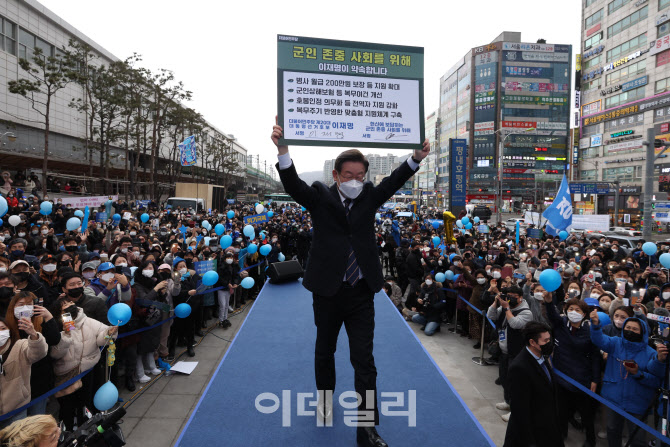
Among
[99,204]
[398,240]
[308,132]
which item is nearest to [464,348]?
[308,132]

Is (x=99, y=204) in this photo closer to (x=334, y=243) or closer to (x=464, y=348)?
(x=464, y=348)

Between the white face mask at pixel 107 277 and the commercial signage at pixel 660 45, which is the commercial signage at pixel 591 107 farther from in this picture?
the white face mask at pixel 107 277

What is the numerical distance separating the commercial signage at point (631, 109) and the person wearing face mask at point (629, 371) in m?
44.4

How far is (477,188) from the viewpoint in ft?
234

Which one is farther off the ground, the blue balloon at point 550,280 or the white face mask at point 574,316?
the blue balloon at point 550,280

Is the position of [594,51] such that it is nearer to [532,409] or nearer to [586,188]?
[586,188]

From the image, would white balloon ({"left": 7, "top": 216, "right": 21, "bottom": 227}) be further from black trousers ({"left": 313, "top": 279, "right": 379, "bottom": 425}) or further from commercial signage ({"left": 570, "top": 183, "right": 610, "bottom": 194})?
commercial signage ({"left": 570, "top": 183, "right": 610, "bottom": 194})

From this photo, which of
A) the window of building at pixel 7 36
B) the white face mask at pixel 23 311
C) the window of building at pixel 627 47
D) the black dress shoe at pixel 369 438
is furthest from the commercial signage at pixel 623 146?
the window of building at pixel 7 36

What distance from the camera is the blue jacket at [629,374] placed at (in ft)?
12.1

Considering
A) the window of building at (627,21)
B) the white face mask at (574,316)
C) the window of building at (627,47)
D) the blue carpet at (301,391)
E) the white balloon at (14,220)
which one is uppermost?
the window of building at (627,21)

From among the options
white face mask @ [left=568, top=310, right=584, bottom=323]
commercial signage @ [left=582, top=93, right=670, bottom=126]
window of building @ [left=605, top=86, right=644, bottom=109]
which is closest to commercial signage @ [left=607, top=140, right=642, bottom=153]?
commercial signage @ [left=582, top=93, right=670, bottom=126]

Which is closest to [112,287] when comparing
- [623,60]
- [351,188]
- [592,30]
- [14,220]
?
[351,188]

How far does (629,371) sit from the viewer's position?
12.3 feet

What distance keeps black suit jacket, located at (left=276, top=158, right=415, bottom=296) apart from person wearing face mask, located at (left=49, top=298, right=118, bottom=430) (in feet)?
8.63
